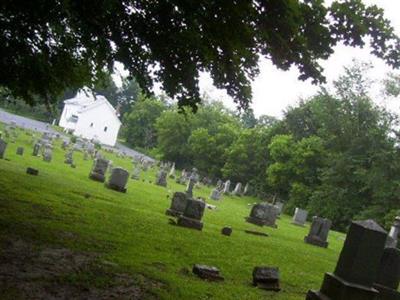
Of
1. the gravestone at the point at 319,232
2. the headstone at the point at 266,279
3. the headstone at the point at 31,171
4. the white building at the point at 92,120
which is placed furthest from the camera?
the white building at the point at 92,120

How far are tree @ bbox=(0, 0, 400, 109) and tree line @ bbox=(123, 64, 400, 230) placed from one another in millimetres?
18371

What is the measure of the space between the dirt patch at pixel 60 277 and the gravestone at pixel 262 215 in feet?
39.6

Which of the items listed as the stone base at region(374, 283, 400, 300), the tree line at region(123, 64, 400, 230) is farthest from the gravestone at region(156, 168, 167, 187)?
the stone base at region(374, 283, 400, 300)

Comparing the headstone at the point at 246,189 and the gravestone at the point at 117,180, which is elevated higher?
the headstone at the point at 246,189

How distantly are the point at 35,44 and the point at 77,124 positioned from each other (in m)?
60.4

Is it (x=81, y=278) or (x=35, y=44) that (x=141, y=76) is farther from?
(x=81, y=278)

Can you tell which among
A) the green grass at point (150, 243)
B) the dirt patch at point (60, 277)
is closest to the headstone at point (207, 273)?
the green grass at point (150, 243)

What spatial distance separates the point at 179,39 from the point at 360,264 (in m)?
4.58

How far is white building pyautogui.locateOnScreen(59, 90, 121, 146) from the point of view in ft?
220

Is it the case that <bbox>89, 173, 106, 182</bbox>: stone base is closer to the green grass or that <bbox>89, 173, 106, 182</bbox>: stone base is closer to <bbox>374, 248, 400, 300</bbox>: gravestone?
the green grass

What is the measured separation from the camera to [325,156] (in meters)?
37.2

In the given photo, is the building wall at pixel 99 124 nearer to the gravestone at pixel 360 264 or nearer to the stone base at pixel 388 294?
the stone base at pixel 388 294

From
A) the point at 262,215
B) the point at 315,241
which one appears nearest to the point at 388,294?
the point at 315,241

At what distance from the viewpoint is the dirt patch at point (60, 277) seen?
5168 millimetres
